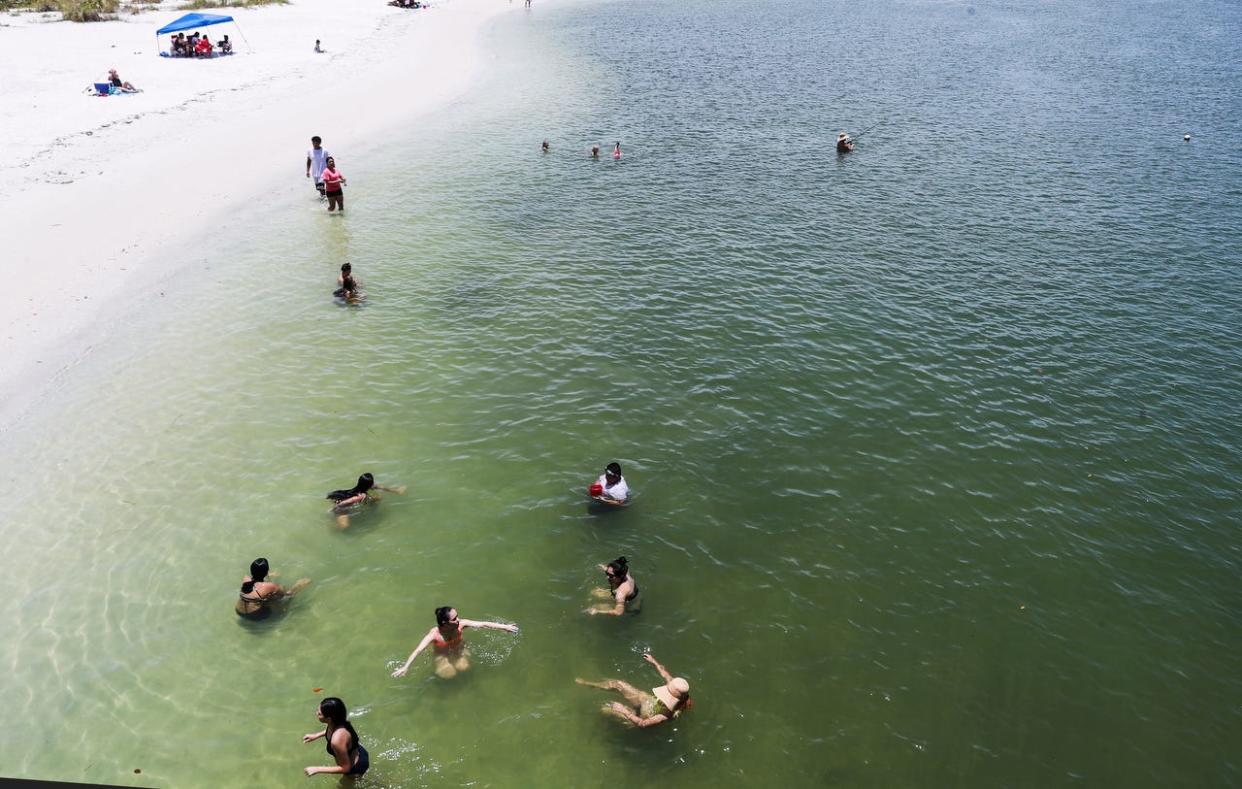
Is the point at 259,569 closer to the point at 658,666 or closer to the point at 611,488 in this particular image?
the point at 611,488

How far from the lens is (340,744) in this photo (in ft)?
41.7

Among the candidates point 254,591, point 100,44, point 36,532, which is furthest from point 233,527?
point 100,44

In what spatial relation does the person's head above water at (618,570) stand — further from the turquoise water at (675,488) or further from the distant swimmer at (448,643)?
the distant swimmer at (448,643)

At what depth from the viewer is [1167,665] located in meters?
16.5

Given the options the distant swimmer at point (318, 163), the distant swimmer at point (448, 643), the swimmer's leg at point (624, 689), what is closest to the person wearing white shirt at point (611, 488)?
the distant swimmer at point (448, 643)

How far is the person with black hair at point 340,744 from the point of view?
12734mm

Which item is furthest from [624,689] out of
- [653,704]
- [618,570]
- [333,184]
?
[333,184]

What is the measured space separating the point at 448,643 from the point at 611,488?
6104mm

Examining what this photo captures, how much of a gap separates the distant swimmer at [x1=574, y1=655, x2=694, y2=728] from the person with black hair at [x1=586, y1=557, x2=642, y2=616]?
2.14m

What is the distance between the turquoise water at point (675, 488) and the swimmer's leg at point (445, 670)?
20 cm

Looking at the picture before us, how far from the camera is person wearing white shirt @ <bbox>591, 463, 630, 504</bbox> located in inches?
777

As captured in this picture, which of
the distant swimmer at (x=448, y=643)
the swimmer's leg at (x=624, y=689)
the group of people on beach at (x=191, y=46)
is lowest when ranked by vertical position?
the swimmer's leg at (x=624, y=689)

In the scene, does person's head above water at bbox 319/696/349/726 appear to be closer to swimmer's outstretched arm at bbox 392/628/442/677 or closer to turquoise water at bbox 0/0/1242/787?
turquoise water at bbox 0/0/1242/787

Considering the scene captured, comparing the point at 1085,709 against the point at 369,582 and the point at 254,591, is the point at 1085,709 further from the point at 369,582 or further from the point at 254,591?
the point at 254,591
